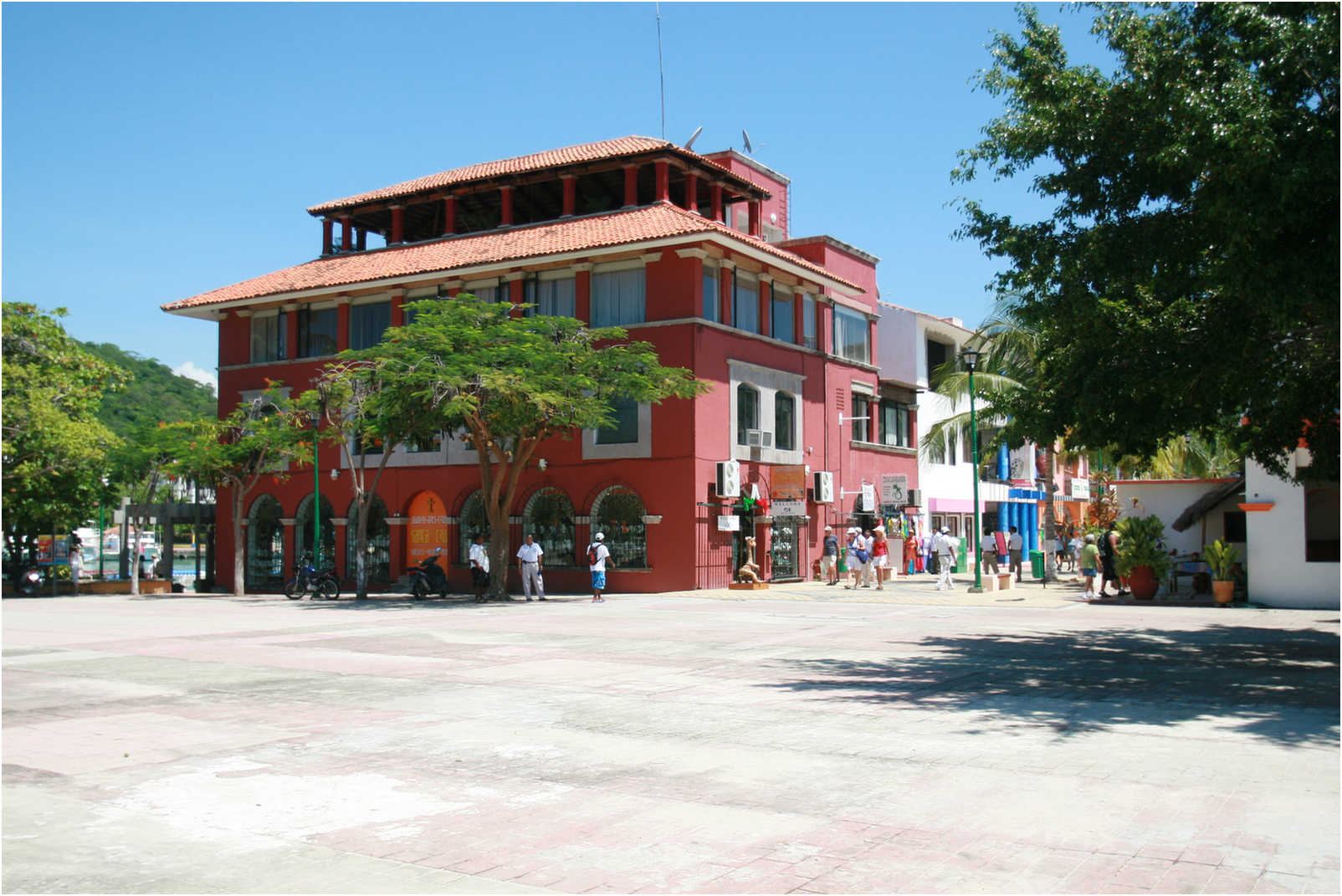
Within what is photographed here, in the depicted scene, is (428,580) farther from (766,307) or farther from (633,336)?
(766,307)

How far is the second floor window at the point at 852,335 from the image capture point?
40469mm

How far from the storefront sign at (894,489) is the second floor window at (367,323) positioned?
688 inches

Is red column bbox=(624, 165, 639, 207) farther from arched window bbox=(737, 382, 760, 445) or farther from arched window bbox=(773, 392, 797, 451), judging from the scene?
arched window bbox=(773, 392, 797, 451)

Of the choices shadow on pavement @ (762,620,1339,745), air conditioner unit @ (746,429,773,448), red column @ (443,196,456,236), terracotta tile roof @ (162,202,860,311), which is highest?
red column @ (443,196,456,236)

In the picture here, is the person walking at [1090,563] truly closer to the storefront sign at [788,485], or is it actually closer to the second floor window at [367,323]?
the storefront sign at [788,485]

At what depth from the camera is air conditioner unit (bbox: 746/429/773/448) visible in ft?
114

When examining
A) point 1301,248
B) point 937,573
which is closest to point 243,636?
point 1301,248

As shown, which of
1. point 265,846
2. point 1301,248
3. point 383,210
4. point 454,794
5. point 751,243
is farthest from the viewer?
point 383,210

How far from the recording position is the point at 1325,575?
78.1ft

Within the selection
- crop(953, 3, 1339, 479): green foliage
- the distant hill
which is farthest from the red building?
the distant hill

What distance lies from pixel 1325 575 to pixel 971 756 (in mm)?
19022

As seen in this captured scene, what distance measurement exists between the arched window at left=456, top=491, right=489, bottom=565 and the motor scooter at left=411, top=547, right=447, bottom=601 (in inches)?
172

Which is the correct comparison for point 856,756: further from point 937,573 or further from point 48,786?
point 937,573

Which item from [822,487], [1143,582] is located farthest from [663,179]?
[1143,582]
